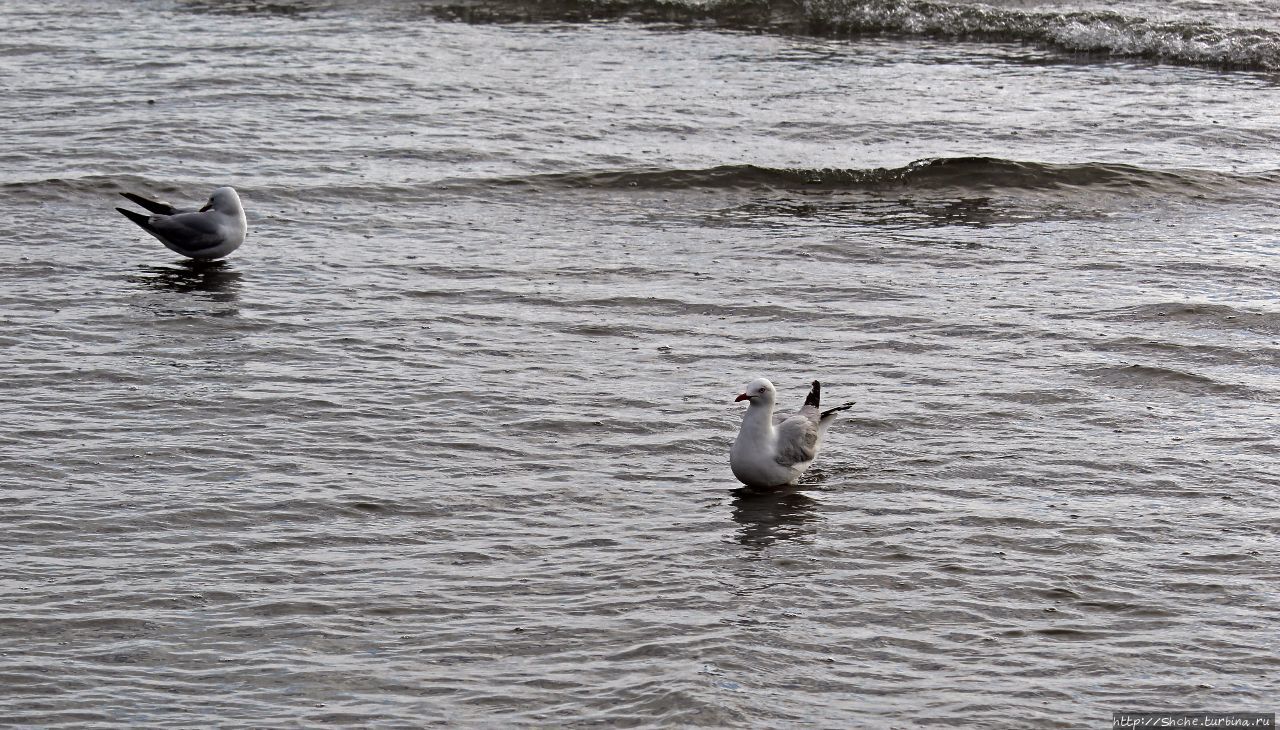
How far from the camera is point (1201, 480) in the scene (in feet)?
25.6

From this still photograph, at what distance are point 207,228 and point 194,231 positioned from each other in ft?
0.34

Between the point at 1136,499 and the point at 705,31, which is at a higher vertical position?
the point at 705,31

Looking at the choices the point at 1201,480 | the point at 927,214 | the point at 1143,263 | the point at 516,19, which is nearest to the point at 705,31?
the point at 516,19

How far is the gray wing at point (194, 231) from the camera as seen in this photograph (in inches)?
450

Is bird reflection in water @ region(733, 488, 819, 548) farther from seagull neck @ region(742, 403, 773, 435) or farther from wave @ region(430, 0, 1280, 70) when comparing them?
wave @ region(430, 0, 1280, 70)

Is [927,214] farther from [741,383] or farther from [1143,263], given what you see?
[741,383]

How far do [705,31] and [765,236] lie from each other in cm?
836

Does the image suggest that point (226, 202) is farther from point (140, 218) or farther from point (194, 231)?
point (140, 218)

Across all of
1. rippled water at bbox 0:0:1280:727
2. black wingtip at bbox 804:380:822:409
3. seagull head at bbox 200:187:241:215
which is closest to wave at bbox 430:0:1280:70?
rippled water at bbox 0:0:1280:727

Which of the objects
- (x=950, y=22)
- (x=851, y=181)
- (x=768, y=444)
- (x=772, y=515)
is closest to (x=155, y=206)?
(x=851, y=181)

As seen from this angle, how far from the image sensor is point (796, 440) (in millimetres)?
7836

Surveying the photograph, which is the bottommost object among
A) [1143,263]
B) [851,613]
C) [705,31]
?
[851,613]

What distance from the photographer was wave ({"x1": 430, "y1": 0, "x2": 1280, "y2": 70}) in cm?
1869

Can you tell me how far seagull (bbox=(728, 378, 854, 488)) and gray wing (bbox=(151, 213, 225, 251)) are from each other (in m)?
5.09
